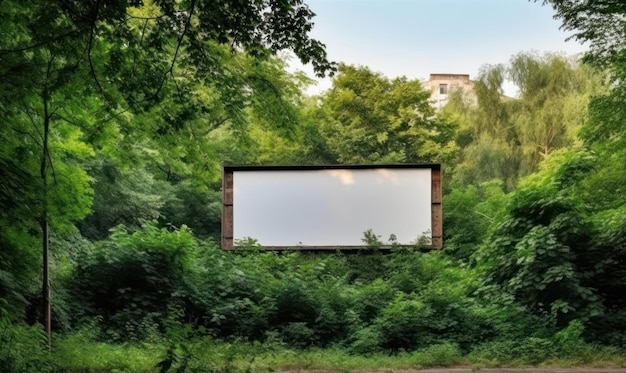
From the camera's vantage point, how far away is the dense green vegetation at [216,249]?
7355 millimetres

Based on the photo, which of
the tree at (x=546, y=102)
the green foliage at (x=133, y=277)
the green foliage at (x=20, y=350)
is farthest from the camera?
the tree at (x=546, y=102)

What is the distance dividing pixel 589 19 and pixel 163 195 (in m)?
19.8

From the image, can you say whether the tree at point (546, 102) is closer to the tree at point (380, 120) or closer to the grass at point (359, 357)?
the tree at point (380, 120)

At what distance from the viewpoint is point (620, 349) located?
36.1 ft

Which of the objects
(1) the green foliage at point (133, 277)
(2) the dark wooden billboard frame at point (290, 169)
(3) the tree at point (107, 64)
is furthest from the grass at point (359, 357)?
(2) the dark wooden billboard frame at point (290, 169)

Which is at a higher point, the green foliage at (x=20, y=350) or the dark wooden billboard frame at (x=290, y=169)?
the dark wooden billboard frame at (x=290, y=169)

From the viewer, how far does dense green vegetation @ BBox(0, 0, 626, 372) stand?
7355mm

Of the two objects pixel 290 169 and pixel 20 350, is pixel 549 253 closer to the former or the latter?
pixel 290 169

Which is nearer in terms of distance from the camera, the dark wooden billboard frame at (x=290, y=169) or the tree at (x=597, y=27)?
the tree at (x=597, y=27)

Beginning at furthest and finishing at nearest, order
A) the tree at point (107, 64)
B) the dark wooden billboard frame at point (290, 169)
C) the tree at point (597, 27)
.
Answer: the dark wooden billboard frame at point (290, 169) → the tree at point (597, 27) → the tree at point (107, 64)

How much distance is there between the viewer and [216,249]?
16.0 metres

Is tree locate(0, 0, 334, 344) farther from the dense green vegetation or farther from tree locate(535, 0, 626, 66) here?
tree locate(535, 0, 626, 66)

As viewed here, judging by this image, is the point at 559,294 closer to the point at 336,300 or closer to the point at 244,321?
the point at 336,300

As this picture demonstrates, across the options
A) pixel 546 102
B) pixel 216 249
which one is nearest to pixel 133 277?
pixel 216 249
